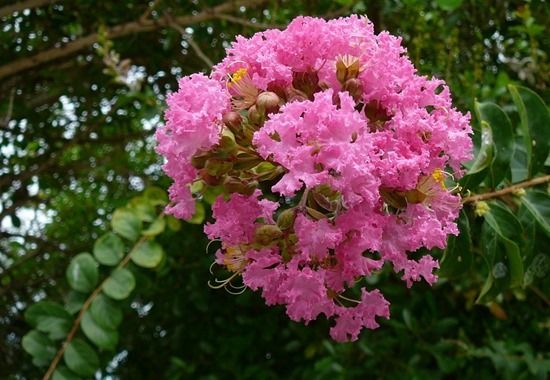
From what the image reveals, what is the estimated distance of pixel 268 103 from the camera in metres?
0.82

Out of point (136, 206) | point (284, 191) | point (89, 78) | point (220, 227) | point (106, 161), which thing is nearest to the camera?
point (284, 191)

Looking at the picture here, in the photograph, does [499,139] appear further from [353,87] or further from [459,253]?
[353,87]

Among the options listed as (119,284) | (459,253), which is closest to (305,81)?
(459,253)

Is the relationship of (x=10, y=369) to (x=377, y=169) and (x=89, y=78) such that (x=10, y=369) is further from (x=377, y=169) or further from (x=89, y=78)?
(x=377, y=169)

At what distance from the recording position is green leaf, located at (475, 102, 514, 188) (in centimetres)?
114

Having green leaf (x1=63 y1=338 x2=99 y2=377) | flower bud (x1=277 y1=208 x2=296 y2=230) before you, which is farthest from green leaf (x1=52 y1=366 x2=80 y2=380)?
flower bud (x1=277 y1=208 x2=296 y2=230)

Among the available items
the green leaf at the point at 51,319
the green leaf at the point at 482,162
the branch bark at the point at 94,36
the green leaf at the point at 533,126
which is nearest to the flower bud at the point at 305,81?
the green leaf at the point at 482,162

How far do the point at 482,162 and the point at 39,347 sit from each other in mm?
1068

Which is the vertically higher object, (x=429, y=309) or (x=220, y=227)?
(x=220, y=227)

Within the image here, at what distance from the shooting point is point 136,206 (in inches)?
68.3

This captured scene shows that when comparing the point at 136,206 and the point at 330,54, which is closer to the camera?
the point at 330,54

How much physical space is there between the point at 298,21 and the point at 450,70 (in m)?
1.29

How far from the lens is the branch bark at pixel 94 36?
2.19 metres

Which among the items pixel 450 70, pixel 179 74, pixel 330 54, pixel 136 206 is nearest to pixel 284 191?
pixel 330 54
